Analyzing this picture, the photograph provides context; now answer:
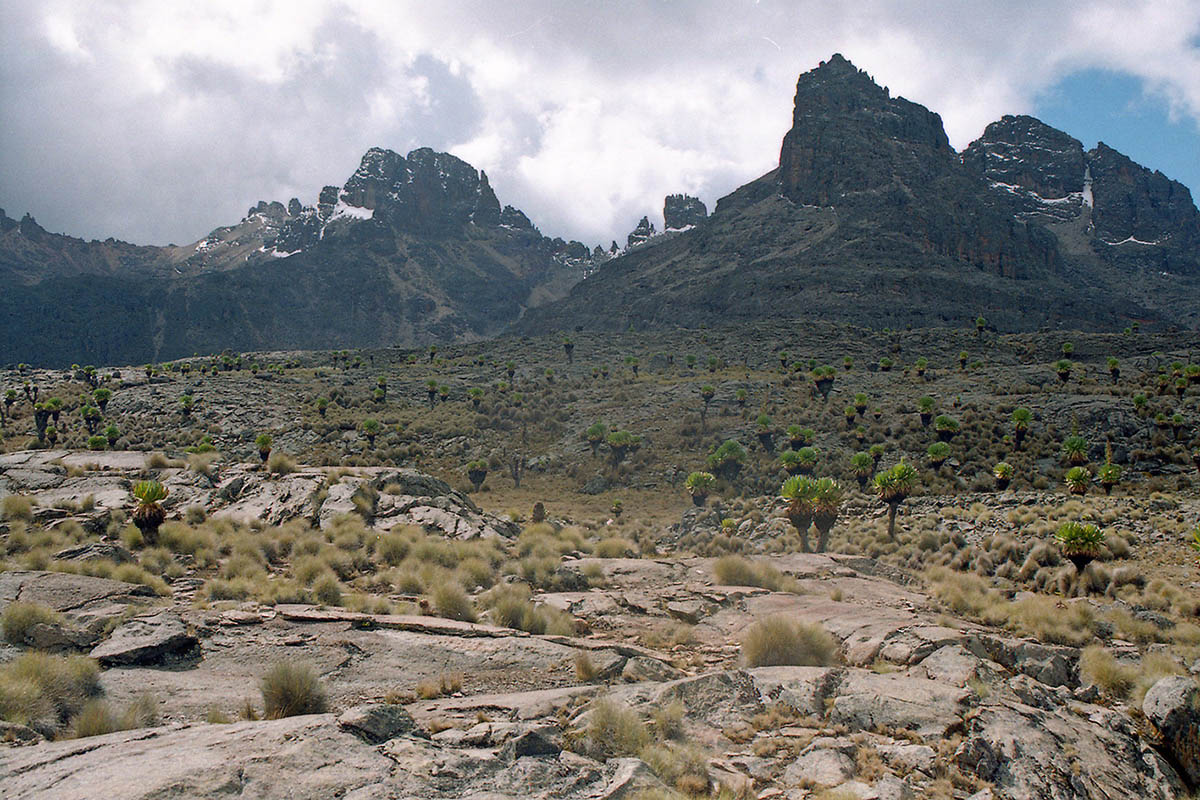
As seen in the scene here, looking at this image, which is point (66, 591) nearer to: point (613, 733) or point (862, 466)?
point (613, 733)

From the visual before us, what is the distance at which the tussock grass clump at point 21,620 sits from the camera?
9.61 m

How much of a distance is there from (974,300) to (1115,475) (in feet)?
332

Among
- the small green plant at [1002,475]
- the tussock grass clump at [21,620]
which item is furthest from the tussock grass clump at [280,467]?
the small green plant at [1002,475]

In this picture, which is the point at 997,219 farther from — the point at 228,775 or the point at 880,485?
the point at 228,775

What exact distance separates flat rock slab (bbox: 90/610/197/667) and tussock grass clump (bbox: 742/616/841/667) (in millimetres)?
9725

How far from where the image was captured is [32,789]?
5.75 m

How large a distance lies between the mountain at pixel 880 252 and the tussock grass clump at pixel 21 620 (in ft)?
386

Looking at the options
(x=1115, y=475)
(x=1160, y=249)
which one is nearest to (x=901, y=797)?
(x=1115, y=475)

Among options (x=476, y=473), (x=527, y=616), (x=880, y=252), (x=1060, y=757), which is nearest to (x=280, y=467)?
(x=527, y=616)

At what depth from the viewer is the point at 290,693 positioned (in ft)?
28.2

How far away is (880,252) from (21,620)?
487 ft

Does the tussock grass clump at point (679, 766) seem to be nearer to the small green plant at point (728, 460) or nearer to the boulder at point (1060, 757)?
the boulder at point (1060, 757)

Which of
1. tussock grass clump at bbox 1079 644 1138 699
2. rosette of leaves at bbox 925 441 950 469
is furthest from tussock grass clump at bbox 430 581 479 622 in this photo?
rosette of leaves at bbox 925 441 950 469

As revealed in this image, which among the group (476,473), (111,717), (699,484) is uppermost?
(111,717)
